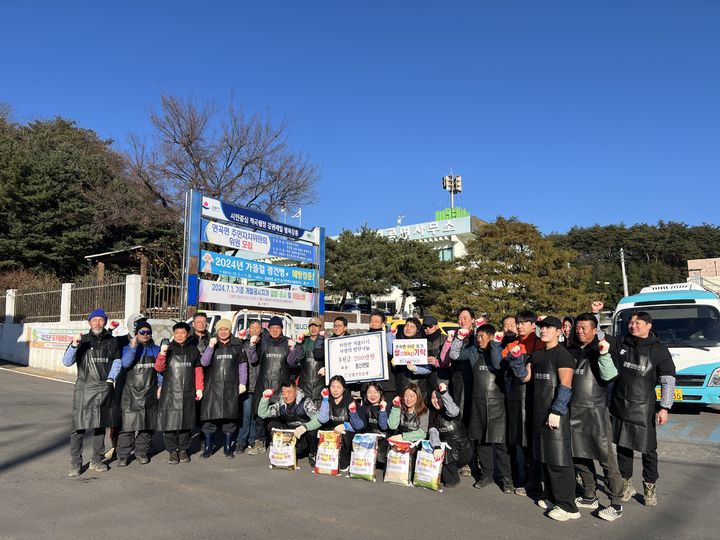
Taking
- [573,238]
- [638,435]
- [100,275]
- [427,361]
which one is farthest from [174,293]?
[573,238]

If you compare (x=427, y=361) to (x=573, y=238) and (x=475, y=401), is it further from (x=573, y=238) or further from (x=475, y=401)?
(x=573, y=238)

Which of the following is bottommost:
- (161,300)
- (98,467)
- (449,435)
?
(98,467)

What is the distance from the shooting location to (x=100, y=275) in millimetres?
18516

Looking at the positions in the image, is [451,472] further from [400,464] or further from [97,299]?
[97,299]

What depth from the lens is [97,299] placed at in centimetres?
1720

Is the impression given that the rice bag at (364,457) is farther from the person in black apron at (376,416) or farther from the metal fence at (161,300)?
the metal fence at (161,300)

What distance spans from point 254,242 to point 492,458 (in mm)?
11891

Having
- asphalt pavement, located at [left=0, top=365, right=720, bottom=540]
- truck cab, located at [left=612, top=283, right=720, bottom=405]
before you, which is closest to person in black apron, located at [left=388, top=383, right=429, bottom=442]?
asphalt pavement, located at [left=0, top=365, right=720, bottom=540]

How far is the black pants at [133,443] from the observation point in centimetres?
674

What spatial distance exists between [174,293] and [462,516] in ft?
44.0

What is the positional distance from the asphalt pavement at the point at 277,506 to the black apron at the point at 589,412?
0.64m

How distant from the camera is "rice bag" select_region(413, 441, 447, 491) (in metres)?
5.79

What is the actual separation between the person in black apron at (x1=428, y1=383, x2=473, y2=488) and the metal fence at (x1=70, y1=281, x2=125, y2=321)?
41.8ft

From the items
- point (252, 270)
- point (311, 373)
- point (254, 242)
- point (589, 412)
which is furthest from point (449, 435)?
point (254, 242)
